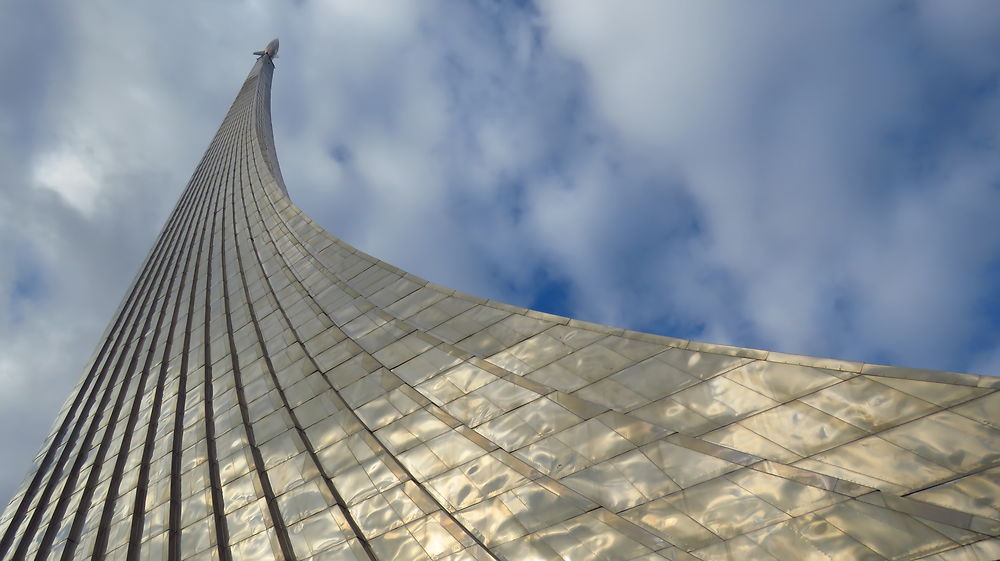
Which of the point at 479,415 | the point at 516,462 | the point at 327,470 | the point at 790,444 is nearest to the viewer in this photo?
the point at 790,444

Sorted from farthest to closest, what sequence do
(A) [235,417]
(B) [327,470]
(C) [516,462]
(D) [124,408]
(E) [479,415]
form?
(D) [124,408], (A) [235,417], (B) [327,470], (E) [479,415], (C) [516,462]

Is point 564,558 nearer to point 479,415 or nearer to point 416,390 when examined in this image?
point 479,415

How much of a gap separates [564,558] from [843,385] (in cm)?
369

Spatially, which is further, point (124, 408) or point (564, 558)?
point (124, 408)

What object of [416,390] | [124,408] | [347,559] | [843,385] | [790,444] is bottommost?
[347,559]

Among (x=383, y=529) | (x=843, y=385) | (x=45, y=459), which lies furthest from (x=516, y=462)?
(x=45, y=459)

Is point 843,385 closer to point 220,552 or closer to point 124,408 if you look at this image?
point 220,552

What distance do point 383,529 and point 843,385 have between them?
6.11 m

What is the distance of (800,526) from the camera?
611 centimetres

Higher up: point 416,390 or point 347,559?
point 416,390

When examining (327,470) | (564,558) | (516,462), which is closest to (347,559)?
(327,470)

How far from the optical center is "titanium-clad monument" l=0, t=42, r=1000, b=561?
20.1 feet

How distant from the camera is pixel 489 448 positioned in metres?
8.73

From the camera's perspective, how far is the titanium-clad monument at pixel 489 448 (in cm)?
612
